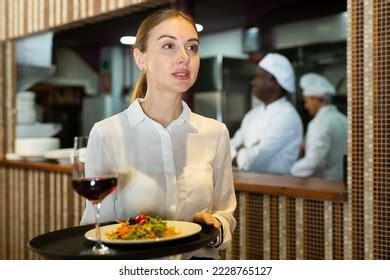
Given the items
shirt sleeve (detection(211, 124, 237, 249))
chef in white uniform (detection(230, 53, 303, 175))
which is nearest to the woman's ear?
shirt sleeve (detection(211, 124, 237, 249))

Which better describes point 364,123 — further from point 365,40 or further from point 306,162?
point 306,162

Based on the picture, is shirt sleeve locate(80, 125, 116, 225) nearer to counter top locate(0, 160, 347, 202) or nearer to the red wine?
the red wine

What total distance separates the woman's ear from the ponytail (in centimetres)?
2

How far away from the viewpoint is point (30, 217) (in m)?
2.12

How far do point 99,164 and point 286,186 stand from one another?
0.74 meters

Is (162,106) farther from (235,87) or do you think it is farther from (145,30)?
(235,87)

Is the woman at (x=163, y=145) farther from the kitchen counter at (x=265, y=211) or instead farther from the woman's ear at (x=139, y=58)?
the kitchen counter at (x=265, y=211)

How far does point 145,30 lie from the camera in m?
1.07

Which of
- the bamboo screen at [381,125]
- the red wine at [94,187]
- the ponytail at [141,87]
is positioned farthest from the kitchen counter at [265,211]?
the red wine at [94,187]

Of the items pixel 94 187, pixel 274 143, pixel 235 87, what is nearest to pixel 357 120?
pixel 274 143

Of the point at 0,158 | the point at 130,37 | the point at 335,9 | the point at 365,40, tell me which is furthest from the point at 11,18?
the point at 335,9

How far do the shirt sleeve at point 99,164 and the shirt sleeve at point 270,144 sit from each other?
3.44 feet

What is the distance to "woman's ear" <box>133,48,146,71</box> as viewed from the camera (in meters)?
1.08
